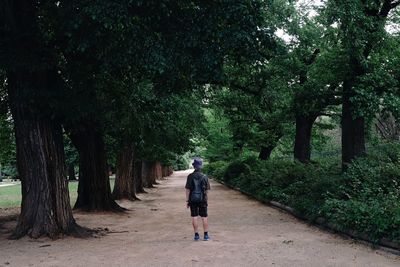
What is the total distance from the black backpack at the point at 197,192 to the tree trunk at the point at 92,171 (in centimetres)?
648

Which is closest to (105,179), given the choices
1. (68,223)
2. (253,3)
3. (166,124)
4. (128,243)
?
(166,124)

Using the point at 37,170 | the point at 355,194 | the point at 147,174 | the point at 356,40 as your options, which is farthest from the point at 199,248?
the point at 147,174

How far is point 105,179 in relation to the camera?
53.9 feet

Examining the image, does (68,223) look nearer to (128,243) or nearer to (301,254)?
(128,243)

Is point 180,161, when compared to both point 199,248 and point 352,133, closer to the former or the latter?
point 352,133

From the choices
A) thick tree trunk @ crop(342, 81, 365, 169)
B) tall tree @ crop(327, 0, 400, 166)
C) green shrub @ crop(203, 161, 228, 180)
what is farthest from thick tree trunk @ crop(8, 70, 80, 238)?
green shrub @ crop(203, 161, 228, 180)

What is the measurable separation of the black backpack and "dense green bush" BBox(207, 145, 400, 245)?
3.23 meters

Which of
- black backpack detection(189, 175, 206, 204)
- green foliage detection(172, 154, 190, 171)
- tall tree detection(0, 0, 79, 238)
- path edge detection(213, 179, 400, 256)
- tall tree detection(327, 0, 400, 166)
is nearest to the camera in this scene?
path edge detection(213, 179, 400, 256)

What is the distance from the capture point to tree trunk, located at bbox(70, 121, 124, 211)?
1572 cm

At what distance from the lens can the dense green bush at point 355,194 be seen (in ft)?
30.2

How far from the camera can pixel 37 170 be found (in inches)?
410

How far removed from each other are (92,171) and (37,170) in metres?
5.65

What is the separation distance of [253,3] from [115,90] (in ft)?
16.5

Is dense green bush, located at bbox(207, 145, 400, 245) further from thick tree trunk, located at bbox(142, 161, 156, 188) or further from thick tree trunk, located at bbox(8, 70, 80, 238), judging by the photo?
thick tree trunk, located at bbox(142, 161, 156, 188)
